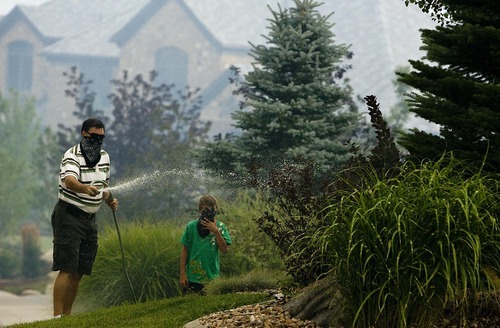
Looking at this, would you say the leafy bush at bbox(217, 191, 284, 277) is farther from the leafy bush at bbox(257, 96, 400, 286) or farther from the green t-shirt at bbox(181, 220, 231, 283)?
the leafy bush at bbox(257, 96, 400, 286)

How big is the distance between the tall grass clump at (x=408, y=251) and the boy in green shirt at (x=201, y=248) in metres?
3.38

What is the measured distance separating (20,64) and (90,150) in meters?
66.1

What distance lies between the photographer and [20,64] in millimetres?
74375

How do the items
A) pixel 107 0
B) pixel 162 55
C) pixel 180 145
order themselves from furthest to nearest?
pixel 107 0, pixel 162 55, pixel 180 145

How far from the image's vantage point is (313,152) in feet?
56.2

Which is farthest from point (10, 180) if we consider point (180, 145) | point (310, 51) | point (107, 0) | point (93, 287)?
point (107, 0)

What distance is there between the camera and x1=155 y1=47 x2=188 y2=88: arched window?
232ft

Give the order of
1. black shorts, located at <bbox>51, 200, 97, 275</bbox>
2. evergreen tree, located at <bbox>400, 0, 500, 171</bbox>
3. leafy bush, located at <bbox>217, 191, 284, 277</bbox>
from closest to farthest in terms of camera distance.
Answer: evergreen tree, located at <bbox>400, 0, 500, 171</bbox>
black shorts, located at <bbox>51, 200, 97, 275</bbox>
leafy bush, located at <bbox>217, 191, 284, 277</bbox>

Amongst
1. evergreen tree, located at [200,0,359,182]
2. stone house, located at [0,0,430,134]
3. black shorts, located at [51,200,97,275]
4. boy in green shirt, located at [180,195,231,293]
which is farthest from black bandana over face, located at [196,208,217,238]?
stone house, located at [0,0,430,134]

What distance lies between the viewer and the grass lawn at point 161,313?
886 centimetres

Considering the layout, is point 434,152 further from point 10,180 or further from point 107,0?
point 107,0

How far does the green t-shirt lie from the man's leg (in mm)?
1173

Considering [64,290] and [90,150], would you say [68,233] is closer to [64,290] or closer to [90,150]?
[64,290]

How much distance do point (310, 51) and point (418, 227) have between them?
10.8m
